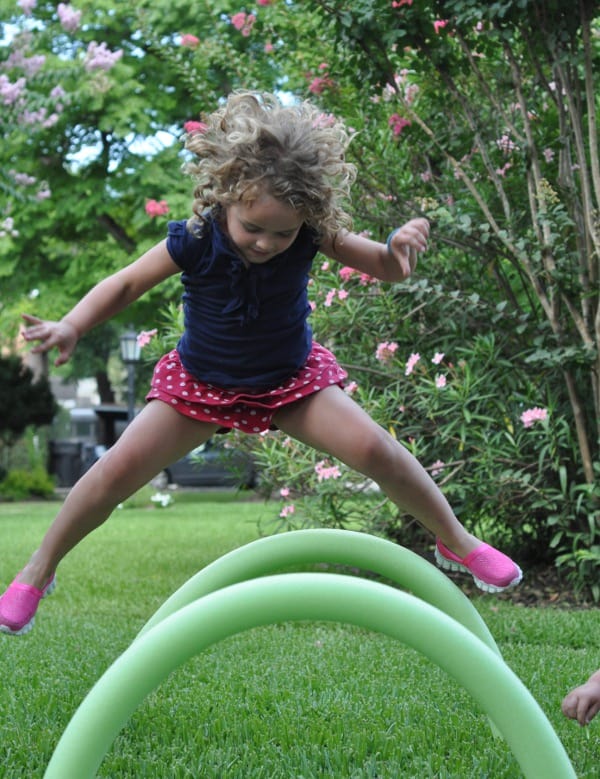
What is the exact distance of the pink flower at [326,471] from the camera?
193 inches

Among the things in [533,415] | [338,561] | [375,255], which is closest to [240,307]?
[375,255]

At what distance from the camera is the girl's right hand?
7.39 ft

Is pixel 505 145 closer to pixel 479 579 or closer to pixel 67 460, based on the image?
pixel 479 579

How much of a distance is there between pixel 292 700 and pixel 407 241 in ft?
4.44

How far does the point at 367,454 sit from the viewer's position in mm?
2396

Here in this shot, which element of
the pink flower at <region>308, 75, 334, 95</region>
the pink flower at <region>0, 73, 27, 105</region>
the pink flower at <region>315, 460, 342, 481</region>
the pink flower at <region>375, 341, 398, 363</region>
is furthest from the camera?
the pink flower at <region>0, 73, 27, 105</region>

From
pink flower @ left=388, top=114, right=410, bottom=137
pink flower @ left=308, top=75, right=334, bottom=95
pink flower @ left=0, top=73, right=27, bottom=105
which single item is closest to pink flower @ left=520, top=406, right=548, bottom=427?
pink flower @ left=388, top=114, right=410, bottom=137

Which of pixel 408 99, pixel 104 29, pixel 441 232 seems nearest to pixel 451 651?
pixel 441 232

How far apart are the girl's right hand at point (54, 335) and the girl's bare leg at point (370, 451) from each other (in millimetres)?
567

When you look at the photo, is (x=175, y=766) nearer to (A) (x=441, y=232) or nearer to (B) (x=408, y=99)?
(A) (x=441, y=232)

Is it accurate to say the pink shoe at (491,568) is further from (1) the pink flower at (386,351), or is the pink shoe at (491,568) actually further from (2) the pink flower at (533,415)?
(1) the pink flower at (386,351)

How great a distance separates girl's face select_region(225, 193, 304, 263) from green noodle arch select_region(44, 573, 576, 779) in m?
1.03

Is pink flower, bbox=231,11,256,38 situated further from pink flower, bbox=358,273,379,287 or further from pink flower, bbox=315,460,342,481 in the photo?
pink flower, bbox=315,460,342,481

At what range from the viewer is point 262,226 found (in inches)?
92.8
